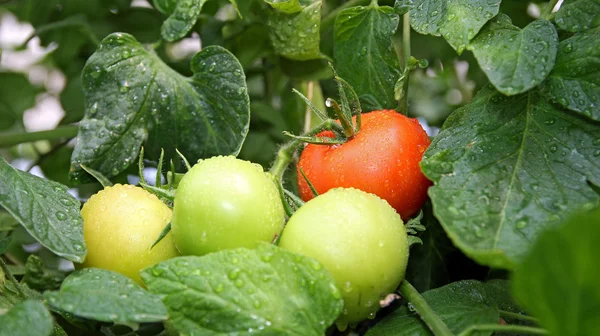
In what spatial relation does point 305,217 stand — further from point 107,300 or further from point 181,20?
point 181,20

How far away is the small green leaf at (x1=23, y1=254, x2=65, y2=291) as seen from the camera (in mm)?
630

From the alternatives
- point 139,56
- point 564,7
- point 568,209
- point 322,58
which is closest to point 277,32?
point 322,58

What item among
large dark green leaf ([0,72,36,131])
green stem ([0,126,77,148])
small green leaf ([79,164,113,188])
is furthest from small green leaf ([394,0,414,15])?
large dark green leaf ([0,72,36,131])

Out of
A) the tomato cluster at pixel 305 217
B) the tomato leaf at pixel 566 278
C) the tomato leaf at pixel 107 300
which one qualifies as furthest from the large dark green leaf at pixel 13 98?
the tomato leaf at pixel 566 278

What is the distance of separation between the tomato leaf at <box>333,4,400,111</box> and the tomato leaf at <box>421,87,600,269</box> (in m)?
0.10

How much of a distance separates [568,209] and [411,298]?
0.45 ft

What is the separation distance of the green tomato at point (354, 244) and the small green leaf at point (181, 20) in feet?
0.90

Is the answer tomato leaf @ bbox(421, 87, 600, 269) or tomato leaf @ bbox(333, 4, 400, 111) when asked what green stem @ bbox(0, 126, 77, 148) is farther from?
tomato leaf @ bbox(421, 87, 600, 269)

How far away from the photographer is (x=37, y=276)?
640 mm

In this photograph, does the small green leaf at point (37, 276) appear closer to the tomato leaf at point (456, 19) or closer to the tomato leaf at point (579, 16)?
the tomato leaf at point (456, 19)

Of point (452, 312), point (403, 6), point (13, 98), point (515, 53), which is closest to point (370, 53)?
point (403, 6)

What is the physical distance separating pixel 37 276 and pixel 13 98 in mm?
470

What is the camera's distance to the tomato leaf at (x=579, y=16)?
22.5 inches

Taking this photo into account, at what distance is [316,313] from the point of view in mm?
454
